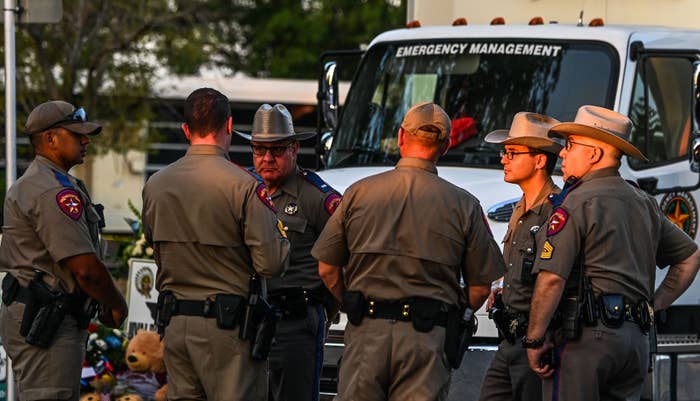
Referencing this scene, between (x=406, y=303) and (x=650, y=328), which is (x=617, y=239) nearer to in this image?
(x=650, y=328)

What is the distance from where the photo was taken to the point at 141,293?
979cm

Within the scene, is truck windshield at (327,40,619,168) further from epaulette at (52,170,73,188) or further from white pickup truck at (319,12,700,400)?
epaulette at (52,170,73,188)

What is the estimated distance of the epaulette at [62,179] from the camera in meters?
6.43

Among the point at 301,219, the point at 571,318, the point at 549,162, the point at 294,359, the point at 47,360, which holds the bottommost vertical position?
the point at 294,359

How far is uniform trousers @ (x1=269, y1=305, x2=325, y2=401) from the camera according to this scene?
22.6 ft

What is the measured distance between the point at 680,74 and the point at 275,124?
3.17 m

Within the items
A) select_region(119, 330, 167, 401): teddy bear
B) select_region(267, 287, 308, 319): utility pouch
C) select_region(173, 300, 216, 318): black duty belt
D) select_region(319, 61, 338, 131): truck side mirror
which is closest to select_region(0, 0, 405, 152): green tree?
select_region(319, 61, 338, 131): truck side mirror

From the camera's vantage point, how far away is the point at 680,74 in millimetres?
8945

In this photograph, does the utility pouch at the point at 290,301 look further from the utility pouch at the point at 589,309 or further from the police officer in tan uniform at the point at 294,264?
the utility pouch at the point at 589,309

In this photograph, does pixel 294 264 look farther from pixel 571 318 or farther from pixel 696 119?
pixel 696 119

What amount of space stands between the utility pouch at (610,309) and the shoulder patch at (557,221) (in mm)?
358

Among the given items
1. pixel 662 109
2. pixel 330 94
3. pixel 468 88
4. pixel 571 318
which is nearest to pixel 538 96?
pixel 468 88

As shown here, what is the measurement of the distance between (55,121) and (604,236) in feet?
8.71

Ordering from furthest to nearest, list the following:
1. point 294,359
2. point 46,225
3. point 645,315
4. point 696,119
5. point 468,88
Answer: point 468,88, point 696,119, point 294,359, point 46,225, point 645,315
